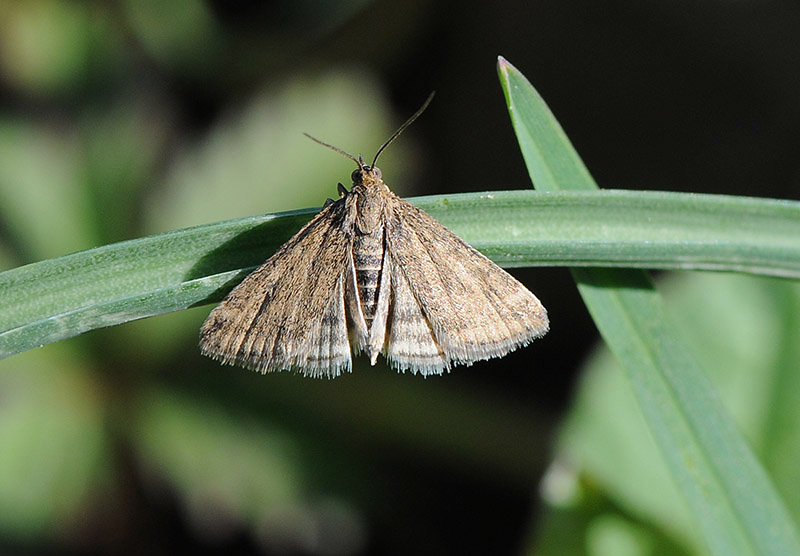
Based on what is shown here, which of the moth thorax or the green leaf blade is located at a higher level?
the moth thorax

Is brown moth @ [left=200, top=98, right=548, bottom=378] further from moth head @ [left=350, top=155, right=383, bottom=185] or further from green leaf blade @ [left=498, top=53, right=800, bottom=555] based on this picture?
green leaf blade @ [left=498, top=53, right=800, bottom=555]

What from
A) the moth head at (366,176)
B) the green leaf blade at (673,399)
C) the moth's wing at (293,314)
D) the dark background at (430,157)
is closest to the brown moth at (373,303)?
the moth's wing at (293,314)

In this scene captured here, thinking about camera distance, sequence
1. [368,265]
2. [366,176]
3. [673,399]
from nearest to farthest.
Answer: [673,399] < [368,265] < [366,176]

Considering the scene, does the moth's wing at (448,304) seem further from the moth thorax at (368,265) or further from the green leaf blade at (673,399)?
the green leaf blade at (673,399)

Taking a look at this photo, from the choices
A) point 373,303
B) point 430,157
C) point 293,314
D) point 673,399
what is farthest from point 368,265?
point 430,157

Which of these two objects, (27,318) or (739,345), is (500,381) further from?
(27,318)

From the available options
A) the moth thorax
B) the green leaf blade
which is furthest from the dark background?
the moth thorax

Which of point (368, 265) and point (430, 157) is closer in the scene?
point (368, 265)

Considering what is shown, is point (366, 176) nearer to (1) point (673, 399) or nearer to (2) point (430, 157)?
(1) point (673, 399)
